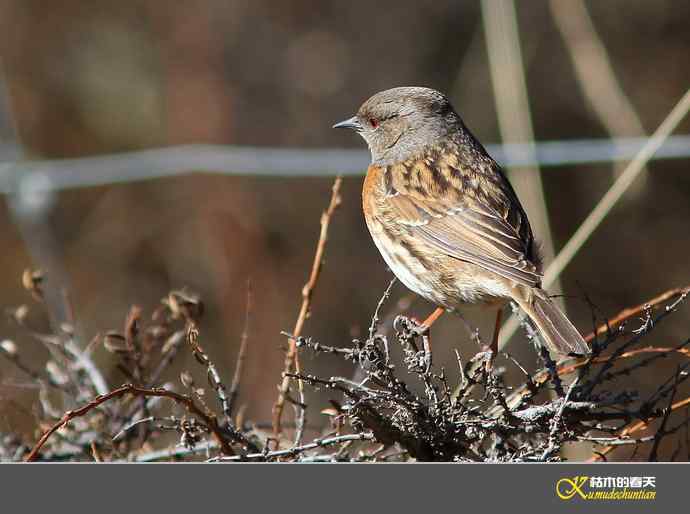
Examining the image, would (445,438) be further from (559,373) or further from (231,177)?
(231,177)

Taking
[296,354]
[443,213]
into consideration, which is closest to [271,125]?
[443,213]

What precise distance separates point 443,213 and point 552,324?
2.95ft

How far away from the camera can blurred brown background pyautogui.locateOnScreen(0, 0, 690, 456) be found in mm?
7973

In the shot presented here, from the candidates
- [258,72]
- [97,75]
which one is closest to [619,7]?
[258,72]

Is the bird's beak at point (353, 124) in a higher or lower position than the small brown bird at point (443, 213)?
higher

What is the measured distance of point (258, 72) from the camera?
334 inches

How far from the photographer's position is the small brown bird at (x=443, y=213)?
350 cm

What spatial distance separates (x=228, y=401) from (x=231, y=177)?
5.64 m
